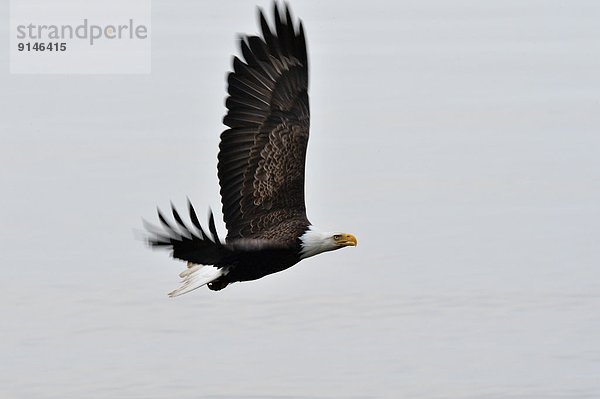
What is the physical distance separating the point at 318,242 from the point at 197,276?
81 cm

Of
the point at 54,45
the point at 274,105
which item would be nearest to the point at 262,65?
the point at 274,105

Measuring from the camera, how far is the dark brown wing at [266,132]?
12531mm

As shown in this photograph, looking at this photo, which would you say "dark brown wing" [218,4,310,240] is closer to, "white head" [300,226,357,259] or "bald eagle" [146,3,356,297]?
"bald eagle" [146,3,356,297]

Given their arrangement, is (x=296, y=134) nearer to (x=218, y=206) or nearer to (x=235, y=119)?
(x=235, y=119)

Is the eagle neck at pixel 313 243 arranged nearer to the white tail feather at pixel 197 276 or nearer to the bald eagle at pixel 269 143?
the bald eagle at pixel 269 143

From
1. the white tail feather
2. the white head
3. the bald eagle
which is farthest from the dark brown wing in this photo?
the white tail feather

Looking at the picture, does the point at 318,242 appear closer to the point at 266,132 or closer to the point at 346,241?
the point at 346,241

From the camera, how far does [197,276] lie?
1174 centimetres

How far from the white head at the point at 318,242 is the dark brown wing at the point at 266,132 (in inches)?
13.4

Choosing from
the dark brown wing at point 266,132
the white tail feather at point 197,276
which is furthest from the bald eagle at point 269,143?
the white tail feather at point 197,276

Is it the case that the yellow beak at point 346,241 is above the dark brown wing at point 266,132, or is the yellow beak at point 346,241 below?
below

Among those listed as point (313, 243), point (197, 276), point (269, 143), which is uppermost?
point (269, 143)

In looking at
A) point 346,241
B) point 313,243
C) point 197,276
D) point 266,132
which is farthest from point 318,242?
point 266,132

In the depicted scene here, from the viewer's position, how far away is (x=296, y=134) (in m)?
12.7
